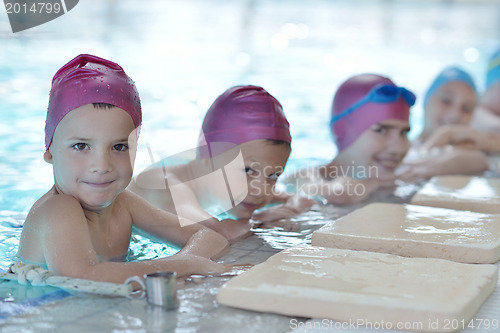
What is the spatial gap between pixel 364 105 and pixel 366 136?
0.21 m

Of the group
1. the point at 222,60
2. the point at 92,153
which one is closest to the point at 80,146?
the point at 92,153

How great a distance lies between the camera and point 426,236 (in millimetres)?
2779

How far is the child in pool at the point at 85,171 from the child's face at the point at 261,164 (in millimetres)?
652

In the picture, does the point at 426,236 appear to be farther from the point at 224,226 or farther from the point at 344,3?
the point at 344,3

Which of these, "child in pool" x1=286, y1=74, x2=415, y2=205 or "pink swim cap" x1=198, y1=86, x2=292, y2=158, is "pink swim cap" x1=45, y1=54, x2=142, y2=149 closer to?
"pink swim cap" x1=198, y1=86, x2=292, y2=158

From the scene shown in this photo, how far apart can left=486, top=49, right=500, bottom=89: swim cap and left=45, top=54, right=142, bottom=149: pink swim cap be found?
19.5 feet

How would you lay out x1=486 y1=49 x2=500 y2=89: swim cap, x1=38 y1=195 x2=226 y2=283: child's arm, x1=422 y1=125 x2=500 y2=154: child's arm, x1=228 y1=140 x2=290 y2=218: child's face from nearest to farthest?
x1=38 y1=195 x2=226 y2=283: child's arm
x1=228 y1=140 x2=290 y2=218: child's face
x1=422 y1=125 x2=500 y2=154: child's arm
x1=486 y1=49 x2=500 y2=89: swim cap

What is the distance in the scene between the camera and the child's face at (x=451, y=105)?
19.8ft

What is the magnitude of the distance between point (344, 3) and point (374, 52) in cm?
862

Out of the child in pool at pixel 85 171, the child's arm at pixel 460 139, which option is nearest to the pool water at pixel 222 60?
the child in pool at pixel 85 171

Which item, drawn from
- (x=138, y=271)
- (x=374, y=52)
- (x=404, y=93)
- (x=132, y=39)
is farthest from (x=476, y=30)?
(x=138, y=271)

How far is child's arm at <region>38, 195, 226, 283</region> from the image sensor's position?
226 cm

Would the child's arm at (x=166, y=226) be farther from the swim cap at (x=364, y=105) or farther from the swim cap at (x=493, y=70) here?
the swim cap at (x=493, y=70)

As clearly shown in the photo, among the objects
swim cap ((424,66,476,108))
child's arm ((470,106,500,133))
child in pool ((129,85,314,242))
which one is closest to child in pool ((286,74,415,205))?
child in pool ((129,85,314,242))
